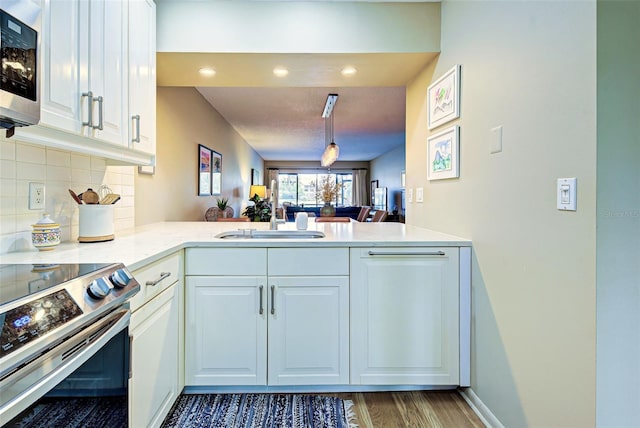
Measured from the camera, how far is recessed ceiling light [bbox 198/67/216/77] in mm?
2453

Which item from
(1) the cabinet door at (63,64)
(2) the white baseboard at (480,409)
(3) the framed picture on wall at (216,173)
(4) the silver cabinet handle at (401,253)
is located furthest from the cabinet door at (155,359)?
(3) the framed picture on wall at (216,173)

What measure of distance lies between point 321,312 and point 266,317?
284mm

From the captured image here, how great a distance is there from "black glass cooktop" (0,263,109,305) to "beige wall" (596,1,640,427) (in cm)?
154

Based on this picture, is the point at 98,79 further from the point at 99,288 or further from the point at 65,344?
the point at 65,344

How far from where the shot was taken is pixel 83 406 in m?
0.90

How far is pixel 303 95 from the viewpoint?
14.8 ft

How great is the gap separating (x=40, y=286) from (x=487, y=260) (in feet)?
5.58

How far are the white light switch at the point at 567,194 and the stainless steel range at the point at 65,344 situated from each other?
4.74 feet

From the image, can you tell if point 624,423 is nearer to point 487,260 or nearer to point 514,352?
point 514,352

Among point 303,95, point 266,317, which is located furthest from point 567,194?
point 303,95

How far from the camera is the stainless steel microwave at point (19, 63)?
37.1 inches

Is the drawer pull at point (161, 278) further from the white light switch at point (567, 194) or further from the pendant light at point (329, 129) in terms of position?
the pendant light at point (329, 129)

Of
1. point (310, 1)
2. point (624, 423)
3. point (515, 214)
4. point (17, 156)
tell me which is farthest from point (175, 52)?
point (624, 423)

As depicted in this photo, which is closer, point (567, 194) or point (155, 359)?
point (567, 194)
